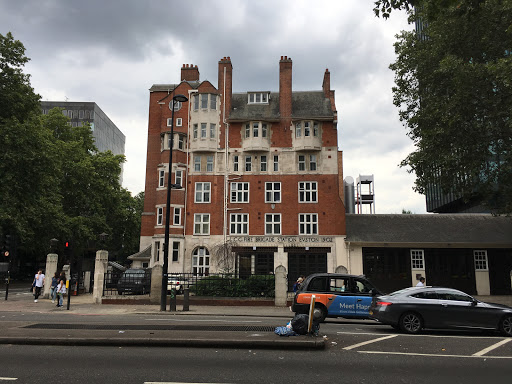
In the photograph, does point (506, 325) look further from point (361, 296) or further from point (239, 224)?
point (239, 224)

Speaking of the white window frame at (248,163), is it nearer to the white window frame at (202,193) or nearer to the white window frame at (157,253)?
the white window frame at (202,193)

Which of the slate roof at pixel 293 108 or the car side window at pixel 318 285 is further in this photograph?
the slate roof at pixel 293 108

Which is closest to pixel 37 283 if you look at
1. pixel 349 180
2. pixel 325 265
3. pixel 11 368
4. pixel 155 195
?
pixel 155 195

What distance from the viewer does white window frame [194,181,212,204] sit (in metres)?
36.0

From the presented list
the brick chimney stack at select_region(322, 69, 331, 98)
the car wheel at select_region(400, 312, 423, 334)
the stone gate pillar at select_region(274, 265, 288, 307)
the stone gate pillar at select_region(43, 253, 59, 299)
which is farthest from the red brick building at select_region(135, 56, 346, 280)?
the car wheel at select_region(400, 312, 423, 334)

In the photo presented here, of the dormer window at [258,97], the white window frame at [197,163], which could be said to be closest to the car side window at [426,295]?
the white window frame at [197,163]

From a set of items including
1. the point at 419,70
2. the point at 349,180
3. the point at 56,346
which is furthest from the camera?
the point at 349,180

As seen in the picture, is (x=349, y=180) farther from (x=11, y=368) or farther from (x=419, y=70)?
(x=11, y=368)

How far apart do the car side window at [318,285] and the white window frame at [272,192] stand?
20.5 m

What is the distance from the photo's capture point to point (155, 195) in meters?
38.7

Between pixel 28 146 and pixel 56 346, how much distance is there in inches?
820

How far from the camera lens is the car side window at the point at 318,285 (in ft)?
49.4

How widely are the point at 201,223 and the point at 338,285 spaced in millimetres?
22011

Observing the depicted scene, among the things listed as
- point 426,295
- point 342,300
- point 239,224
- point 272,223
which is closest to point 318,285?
point 342,300
